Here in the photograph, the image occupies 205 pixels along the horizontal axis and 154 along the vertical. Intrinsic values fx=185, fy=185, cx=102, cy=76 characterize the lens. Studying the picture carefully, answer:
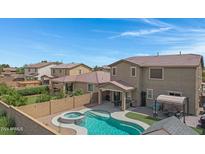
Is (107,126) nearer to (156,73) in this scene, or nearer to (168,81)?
(168,81)

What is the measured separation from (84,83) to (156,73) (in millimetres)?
10211

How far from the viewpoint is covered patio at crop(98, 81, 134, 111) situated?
18541mm

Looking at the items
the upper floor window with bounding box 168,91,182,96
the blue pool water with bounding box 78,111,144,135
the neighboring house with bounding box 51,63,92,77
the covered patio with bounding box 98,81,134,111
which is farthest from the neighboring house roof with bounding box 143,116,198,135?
the neighboring house with bounding box 51,63,92,77

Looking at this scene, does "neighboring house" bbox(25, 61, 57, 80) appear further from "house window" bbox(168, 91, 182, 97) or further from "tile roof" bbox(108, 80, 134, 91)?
"house window" bbox(168, 91, 182, 97)

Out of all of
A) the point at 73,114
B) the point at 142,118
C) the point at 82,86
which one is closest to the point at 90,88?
the point at 82,86

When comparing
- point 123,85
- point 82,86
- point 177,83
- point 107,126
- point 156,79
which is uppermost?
point 156,79

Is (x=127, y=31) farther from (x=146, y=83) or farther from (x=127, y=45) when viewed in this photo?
(x=146, y=83)

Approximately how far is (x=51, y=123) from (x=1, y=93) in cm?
1169

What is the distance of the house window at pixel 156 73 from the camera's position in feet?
60.3

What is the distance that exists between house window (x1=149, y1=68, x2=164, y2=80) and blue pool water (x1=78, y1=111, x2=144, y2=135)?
6366 millimetres

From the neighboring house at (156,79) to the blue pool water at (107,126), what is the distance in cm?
327

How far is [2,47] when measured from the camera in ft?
66.7

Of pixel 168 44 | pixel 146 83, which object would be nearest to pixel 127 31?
pixel 168 44

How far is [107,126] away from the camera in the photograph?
1456cm
